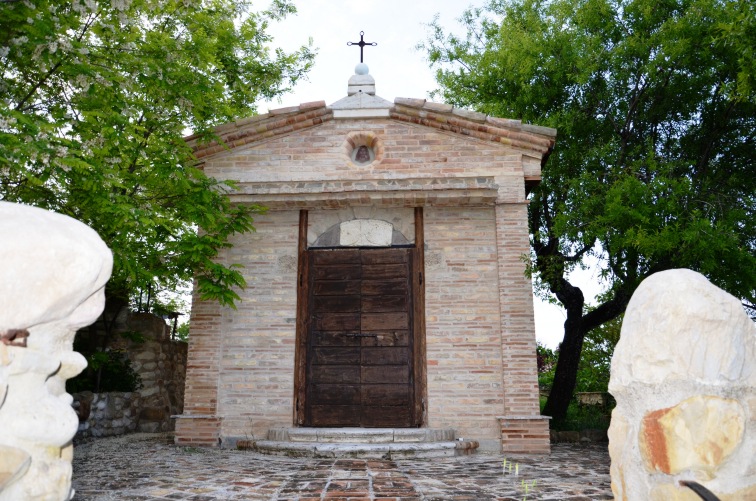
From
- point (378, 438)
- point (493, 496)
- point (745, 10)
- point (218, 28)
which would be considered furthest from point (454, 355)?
point (218, 28)

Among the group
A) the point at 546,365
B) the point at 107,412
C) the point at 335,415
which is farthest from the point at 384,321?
the point at 546,365

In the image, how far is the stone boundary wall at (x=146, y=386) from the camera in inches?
406

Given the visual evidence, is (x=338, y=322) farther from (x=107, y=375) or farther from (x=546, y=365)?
(x=546, y=365)

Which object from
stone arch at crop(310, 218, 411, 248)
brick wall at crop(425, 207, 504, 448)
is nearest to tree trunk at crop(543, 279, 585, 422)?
brick wall at crop(425, 207, 504, 448)

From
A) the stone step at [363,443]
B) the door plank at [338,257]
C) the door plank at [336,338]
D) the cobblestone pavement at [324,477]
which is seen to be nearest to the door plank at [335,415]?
the stone step at [363,443]

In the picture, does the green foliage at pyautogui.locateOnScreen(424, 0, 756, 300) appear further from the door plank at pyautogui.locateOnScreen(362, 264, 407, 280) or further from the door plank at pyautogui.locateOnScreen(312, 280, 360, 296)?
the door plank at pyautogui.locateOnScreen(312, 280, 360, 296)

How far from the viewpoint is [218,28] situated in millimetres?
10945

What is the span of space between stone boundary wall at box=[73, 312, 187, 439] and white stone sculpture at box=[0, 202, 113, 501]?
9.19 metres

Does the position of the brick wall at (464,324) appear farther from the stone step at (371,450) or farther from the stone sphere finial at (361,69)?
the stone sphere finial at (361,69)

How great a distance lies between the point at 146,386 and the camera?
11.7m

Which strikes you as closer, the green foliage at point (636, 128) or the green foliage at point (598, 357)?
the green foliage at point (636, 128)

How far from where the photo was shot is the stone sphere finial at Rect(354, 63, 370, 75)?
10.5 meters

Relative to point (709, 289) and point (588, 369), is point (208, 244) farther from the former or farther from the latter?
point (588, 369)

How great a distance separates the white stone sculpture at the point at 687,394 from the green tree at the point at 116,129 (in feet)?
14.9
